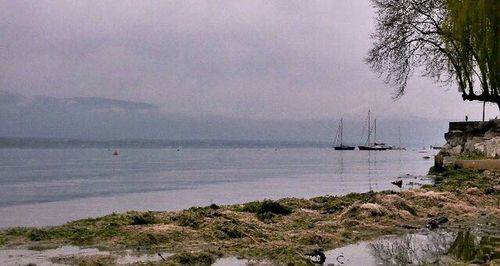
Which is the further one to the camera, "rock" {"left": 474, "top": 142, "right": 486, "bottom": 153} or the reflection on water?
"rock" {"left": 474, "top": 142, "right": 486, "bottom": 153}

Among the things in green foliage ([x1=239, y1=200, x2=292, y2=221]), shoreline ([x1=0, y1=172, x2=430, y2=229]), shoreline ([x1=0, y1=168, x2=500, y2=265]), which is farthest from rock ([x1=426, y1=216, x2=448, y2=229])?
shoreline ([x1=0, y1=172, x2=430, y2=229])

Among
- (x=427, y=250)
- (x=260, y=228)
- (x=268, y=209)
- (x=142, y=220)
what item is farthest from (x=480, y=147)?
(x=142, y=220)

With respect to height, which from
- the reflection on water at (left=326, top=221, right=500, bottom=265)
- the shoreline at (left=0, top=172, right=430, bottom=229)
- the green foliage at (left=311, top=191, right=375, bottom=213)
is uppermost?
the green foliage at (left=311, top=191, right=375, bottom=213)

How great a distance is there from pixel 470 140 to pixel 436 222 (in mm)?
21445

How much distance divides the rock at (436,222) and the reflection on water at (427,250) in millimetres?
501

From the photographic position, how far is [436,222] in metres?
11.6

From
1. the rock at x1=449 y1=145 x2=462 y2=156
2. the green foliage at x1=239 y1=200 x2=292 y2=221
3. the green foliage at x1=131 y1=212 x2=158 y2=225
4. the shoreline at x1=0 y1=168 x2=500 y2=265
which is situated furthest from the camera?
the rock at x1=449 y1=145 x2=462 y2=156

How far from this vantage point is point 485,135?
1196 inches

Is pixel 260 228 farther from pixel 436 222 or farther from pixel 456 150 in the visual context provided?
pixel 456 150

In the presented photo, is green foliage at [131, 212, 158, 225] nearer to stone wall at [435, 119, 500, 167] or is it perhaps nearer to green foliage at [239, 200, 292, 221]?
green foliage at [239, 200, 292, 221]

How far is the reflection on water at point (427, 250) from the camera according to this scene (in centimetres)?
800

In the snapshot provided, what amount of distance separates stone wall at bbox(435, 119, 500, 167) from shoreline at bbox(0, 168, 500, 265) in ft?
49.4

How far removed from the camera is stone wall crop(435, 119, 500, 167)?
29047mm

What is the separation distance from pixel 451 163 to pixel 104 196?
691 inches
